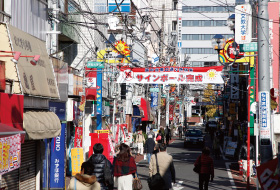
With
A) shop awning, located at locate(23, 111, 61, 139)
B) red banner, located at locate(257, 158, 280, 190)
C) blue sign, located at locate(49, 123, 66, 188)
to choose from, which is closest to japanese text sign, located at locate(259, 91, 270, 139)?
red banner, located at locate(257, 158, 280, 190)

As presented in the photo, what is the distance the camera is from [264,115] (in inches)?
437

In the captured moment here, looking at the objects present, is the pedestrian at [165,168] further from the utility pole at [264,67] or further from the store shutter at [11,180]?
the store shutter at [11,180]

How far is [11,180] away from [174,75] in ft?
46.9

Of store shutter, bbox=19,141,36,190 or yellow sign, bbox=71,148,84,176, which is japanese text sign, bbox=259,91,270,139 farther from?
yellow sign, bbox=71,148,84,176

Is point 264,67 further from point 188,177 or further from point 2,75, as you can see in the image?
point 188,177

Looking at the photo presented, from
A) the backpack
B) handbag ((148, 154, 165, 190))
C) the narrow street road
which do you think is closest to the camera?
the backpack

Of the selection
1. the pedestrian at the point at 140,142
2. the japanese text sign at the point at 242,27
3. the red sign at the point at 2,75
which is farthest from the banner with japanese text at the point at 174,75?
the red sign at the point at 2,75

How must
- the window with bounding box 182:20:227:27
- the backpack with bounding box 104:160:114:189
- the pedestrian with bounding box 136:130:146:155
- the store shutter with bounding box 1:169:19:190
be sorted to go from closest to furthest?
the backpack with bounding box 104:160:114:189 → the store shutter with bounding box 1:169:19:190 → the pedestrian with bounding box 136:130:146:155 → the window with bounding box 182:20:227:27

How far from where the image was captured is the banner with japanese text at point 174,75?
82.6ft

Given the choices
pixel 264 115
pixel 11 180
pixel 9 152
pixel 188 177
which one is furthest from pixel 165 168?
pixel 188 177

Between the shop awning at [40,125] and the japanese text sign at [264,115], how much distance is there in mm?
5603

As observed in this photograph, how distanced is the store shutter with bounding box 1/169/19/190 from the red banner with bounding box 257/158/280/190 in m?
6.29

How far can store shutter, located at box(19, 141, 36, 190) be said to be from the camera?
13.8 metres

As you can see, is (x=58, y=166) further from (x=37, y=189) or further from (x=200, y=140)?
(x=200, y=140)
